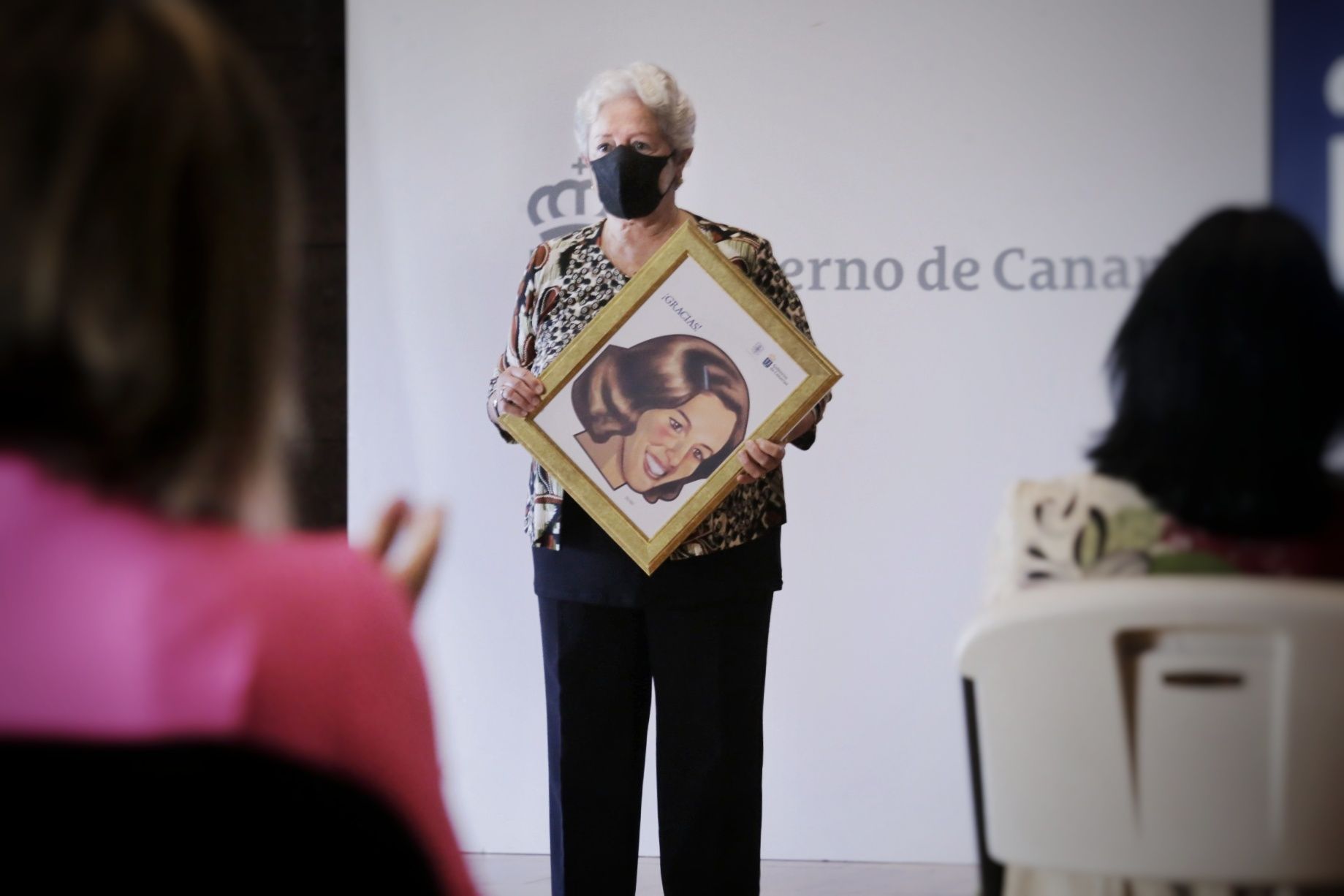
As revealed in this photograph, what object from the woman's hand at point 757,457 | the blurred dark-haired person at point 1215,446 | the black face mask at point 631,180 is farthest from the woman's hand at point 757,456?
the blurred dark-haired person at point 1215,446

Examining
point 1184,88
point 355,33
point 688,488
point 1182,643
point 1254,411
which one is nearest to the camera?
point 1182,643

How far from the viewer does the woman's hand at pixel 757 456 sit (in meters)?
2.32

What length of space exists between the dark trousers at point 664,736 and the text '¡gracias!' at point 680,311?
0.52 metres

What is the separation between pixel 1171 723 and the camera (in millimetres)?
1193

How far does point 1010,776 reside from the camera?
1.26m

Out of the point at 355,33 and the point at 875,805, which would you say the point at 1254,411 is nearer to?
Answer: the point at 875,805

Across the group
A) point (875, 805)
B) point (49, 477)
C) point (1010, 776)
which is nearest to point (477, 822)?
point (875, 805)

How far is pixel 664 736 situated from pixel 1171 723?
1.42 m

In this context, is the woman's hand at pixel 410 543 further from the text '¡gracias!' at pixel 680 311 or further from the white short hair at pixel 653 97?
the white short hair at pixel 653 97

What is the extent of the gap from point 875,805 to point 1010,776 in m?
2.31

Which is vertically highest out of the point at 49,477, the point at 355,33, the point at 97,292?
the point at 355,33

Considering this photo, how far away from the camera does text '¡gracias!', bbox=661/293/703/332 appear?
93.0 inches

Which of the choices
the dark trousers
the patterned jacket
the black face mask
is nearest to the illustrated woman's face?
the patterned jacket

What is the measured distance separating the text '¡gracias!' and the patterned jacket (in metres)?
0.12
